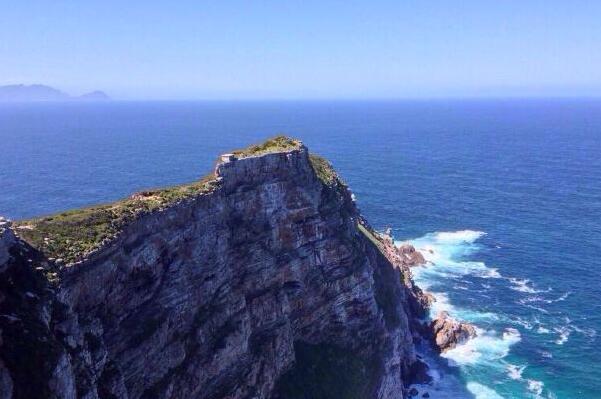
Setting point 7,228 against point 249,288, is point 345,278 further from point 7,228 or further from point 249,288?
point 7,228

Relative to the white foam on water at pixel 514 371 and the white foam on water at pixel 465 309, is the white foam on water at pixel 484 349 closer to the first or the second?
the white foam on water at pixel 465 309

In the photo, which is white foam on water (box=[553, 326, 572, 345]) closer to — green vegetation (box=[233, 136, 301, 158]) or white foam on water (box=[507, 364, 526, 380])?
white foam on water (box=[507, 364, 526, 380])

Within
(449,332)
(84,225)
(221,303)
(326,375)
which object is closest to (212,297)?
(221,303)

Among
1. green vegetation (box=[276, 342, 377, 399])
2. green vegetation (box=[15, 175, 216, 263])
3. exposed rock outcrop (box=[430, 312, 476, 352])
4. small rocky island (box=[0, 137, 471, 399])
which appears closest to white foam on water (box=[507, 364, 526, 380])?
exposed rock outcrop (box=[430, 312, 476, 352])

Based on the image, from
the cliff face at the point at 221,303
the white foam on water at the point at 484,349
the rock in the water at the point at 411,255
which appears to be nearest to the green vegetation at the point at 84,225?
the cliff face at the point at 221,303

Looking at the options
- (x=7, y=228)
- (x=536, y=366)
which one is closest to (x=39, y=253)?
(x=7, y=228)

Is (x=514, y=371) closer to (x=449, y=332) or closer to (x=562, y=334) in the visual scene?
(x=449, y=332)
